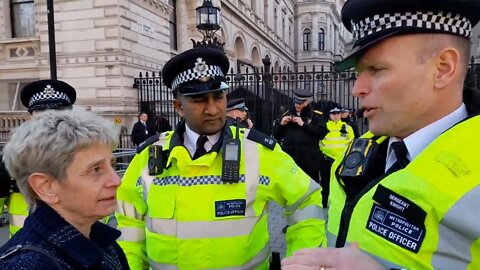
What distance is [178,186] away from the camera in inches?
86.6

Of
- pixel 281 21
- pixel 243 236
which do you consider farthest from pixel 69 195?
pixel 281 21

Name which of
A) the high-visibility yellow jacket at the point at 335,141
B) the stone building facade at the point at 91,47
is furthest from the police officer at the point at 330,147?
the stone building facade at the point at 91,47

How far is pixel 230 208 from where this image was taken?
7.14ft

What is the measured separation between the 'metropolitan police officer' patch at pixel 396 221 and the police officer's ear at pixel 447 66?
0.41 metres

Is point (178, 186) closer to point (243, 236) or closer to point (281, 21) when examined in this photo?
point (243, 236)

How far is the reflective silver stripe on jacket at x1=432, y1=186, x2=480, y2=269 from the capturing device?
1.02 metres

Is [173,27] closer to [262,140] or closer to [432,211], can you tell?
[262,140]

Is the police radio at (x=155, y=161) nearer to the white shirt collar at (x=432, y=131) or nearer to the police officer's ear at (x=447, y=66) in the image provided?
the white shirt collar at (x=432, y=131)

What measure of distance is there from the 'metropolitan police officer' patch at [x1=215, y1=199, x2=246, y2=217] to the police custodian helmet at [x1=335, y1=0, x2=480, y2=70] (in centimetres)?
112

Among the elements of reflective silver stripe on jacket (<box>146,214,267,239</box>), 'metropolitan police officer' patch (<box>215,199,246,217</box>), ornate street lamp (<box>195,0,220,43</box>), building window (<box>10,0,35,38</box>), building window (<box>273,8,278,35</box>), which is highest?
building window (<box>273,8,278,35</box>)

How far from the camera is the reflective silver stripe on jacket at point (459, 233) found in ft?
3.34

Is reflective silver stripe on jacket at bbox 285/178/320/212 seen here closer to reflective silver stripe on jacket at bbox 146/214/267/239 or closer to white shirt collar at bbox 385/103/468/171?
reflective silver stripe on jacket at bbox 146/214/267/239

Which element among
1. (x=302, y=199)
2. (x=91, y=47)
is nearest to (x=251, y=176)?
(x=302, y=199)

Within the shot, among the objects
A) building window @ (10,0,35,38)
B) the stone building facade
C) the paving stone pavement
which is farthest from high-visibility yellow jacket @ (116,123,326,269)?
building window @ (10,0,35,38)
